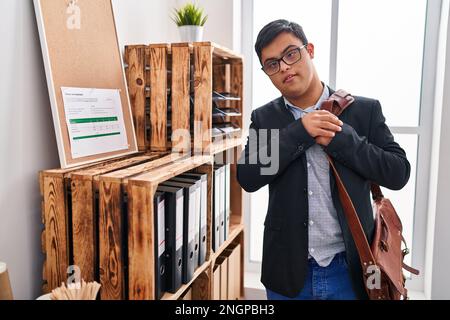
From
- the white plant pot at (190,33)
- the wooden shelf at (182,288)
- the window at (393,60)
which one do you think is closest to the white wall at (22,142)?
the wooden shelf at (182,288)

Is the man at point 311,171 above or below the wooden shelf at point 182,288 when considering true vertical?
above

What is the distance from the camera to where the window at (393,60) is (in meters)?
2.00

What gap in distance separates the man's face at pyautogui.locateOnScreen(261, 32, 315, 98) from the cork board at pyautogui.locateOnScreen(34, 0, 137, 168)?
24.0 inches

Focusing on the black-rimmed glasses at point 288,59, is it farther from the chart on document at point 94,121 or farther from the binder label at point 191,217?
the chart on document at point 94,121

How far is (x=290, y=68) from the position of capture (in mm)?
1094

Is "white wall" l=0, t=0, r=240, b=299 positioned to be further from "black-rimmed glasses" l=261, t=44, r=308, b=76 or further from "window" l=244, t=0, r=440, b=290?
"window" l=244, t=0, r=440, b=290

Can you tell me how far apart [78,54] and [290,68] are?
0.72 metres

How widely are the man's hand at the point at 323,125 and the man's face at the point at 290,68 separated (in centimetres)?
12

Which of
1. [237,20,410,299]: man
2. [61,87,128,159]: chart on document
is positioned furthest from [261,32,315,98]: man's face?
[61,87,128,159]: chart on document

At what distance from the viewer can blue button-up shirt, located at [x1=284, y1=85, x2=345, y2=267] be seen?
1.14 m

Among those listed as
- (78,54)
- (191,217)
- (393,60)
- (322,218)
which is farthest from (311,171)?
(393,60)

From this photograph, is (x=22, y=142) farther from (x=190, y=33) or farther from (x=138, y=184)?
(x=190, y=33)
